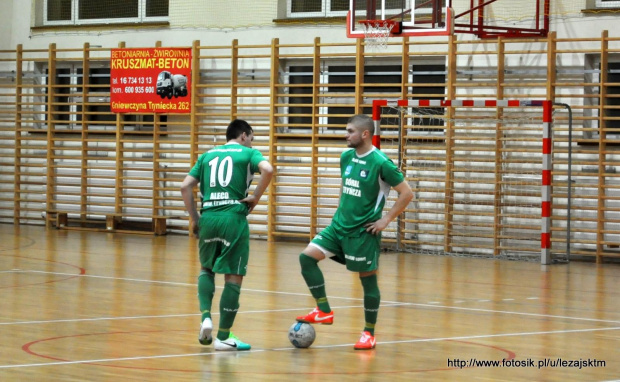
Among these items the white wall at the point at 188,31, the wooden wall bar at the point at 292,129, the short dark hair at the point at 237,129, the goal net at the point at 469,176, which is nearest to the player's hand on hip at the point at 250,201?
the short dark hair at the point at 237,129

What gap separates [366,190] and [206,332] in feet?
4.63

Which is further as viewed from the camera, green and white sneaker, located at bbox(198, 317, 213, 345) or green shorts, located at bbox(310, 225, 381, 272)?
green shorts, located at bbox(310, 225, 381, 272)

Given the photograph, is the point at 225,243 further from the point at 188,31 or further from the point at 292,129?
the point at 188,31

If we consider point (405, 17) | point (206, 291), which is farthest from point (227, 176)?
point (405, 17)

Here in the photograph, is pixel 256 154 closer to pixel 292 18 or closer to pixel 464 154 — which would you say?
pixel 464 154

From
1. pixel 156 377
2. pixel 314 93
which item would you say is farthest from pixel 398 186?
pixel 314 93

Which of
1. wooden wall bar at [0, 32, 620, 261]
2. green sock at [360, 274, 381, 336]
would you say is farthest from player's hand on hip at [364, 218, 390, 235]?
wooden wall bar at [0, 32, 620, 261]

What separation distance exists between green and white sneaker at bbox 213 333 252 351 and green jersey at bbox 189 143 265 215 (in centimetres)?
83

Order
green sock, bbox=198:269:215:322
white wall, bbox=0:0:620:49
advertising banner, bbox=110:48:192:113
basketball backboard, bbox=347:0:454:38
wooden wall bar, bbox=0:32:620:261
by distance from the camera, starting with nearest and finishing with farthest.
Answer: green sock, bbox=198:269:215:322
basketball backboard, bbox=347:0:454:38
wooden wall bar, bbox=0:32:620:261
white wall, bbox=0:0:620:49
advertising banner, bbox=110:48:192:113

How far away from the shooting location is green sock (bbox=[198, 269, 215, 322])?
6.76 meters

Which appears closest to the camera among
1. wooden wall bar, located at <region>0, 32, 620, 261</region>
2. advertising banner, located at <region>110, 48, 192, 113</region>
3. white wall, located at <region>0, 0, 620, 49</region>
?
wooden wall bar, located at <region>0, 32, 620, 261</region>

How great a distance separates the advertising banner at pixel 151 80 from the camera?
17.4 m

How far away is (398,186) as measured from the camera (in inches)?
273

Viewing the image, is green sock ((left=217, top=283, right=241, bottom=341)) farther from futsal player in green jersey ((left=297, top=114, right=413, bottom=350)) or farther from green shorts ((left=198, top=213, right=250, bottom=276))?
futsal player in green jersey ((left=297, top=114, right=413, bottom=350))
